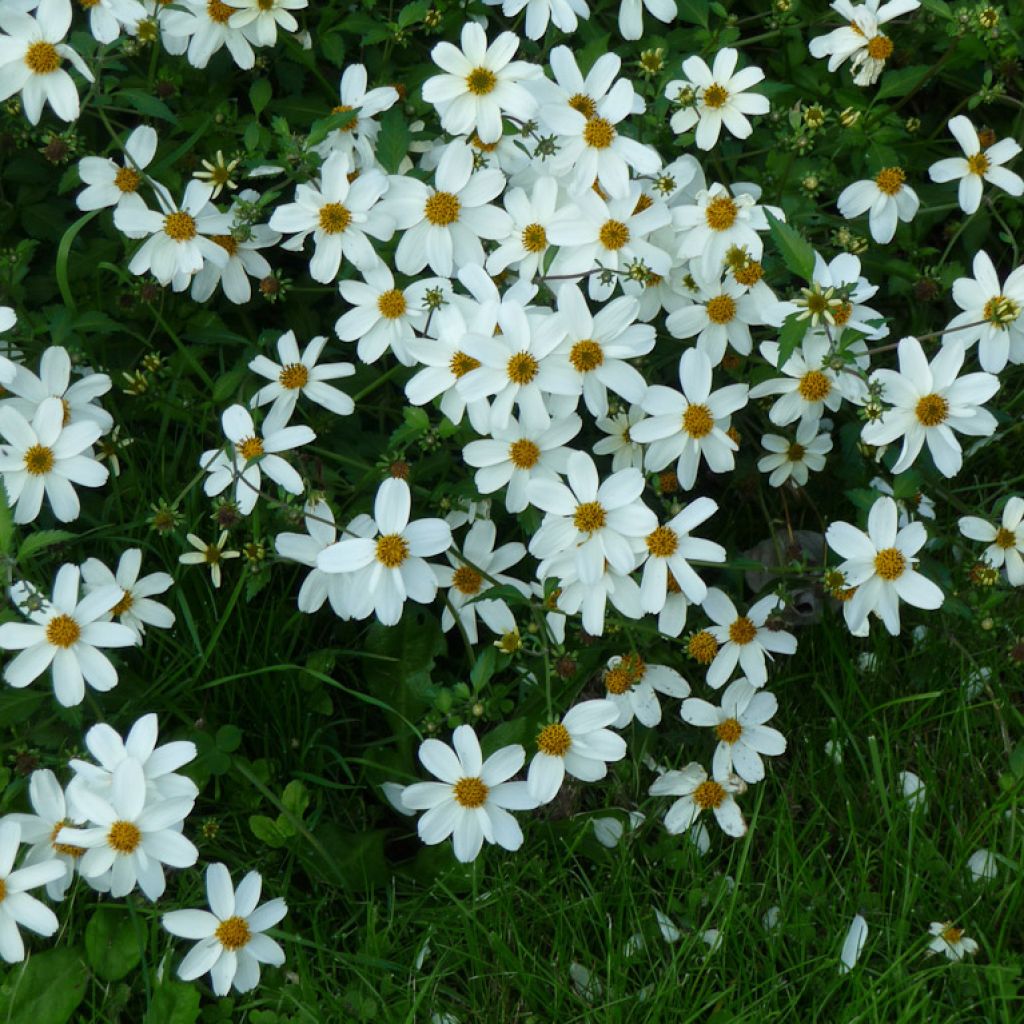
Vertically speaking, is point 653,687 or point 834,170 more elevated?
point 834,170

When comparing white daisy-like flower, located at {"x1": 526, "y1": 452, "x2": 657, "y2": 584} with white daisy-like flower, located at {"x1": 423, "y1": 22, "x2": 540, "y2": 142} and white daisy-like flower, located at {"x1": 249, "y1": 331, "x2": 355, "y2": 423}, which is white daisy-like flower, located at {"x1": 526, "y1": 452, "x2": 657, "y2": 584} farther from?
white daisy-like flower, located at {"x1": 423, "y1": 22, "x2": 540, "y2": 142}

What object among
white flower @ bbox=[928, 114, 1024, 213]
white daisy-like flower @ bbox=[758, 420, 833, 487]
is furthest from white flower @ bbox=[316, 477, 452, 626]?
white flower @ bbox=[928, 114, 1024, 213]

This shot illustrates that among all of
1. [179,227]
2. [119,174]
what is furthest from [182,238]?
[119,174]

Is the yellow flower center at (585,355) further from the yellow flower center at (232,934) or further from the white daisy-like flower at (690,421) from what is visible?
the yellow flower center at (232,934)

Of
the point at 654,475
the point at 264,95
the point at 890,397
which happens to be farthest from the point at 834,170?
the point at 264,95

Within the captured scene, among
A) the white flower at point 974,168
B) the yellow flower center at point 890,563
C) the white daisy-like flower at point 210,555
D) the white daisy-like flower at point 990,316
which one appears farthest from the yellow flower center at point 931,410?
the white daisy-like flower at point 210,555

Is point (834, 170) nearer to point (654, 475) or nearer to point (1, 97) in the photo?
point (654, 475)
